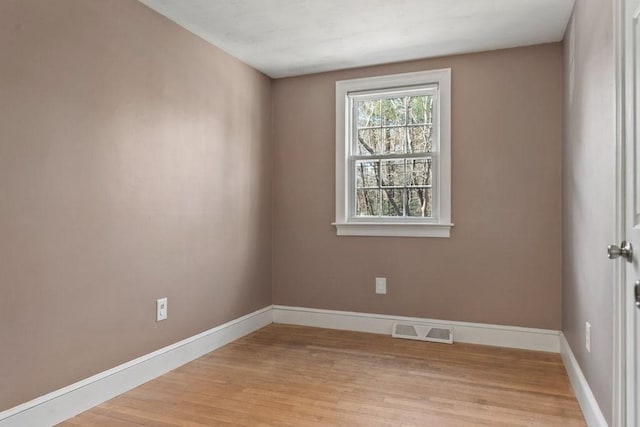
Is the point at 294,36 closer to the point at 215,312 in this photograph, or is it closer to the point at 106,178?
the point at 106,178

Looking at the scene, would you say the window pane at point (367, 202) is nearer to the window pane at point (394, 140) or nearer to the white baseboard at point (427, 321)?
the window pane at point (394, 140)

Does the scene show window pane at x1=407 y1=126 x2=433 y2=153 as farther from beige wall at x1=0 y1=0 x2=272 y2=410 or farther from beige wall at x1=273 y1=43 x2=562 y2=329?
beige wall at x1=0 y1=0 x2=272 y2=410

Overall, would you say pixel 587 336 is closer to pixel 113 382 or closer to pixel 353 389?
pixel 353 389

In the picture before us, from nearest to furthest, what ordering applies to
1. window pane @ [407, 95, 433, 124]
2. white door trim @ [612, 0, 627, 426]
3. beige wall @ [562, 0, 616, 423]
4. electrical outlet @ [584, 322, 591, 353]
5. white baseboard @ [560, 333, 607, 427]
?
white door trim @ [612, 0, 627, 426] → beige wall @ [562, 0, 616, 423] → white baseboard @ [560, 333, 607, 427] → electrical outlet @ [584, 322, 591, 353] → window pane @ [407, 95, 433, 124]

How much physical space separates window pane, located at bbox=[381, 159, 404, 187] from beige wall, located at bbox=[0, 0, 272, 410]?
1.21 m

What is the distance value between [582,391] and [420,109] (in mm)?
2285

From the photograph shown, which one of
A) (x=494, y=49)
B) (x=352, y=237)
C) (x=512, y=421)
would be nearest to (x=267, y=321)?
(x=352, y=237)

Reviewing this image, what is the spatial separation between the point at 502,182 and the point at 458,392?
1.61m

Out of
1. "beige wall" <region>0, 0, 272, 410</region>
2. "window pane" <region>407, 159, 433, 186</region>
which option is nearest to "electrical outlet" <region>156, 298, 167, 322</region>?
"beige wall" <region>0, 0, 272, 410</region>

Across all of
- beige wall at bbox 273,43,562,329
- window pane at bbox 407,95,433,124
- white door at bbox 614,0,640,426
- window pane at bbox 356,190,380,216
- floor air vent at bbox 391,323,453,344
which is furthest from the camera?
window pane at bbox 356,190,380,216

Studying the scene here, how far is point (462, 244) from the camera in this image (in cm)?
336

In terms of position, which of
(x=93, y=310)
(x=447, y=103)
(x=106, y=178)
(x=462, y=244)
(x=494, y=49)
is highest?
(x=494, y=49)

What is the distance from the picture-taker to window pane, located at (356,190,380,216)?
12.1ft

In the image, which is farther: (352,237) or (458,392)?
(352,237)
